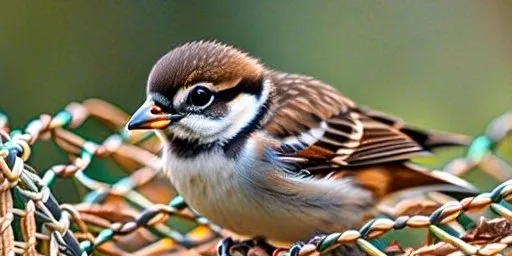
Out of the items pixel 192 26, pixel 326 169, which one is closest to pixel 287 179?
pixel 326 169

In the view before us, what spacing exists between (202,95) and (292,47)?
6.31 ft

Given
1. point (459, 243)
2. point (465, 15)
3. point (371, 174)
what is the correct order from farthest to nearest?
point (465, 15) → point (371, 174) → point (459, 243)

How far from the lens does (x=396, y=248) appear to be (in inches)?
95.1

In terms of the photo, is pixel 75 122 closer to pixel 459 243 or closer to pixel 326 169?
pixel 326 169

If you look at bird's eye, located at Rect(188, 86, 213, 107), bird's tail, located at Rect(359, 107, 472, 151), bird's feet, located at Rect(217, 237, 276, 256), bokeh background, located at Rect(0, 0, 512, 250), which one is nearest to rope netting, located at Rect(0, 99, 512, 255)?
bird's feet, located at Rect(217, 237, 276, 256)

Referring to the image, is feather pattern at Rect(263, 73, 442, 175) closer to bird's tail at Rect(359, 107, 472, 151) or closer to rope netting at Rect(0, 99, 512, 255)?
bird's tail at Rect(359, 107, 472, 151)

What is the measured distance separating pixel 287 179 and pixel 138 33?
205cm

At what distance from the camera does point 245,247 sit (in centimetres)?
289

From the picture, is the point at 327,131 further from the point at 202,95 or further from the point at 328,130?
the point at 202,95

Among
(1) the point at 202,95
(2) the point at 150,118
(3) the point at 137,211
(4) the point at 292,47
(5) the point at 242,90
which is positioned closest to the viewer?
(2) the point at 150,118

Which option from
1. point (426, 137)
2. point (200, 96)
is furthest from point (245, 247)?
point (426, 137)

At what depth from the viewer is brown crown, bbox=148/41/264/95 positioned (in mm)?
2811

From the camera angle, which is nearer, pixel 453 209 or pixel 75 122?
pixel 453 209

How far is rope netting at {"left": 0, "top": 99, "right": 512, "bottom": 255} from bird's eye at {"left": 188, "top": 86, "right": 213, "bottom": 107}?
258mm
